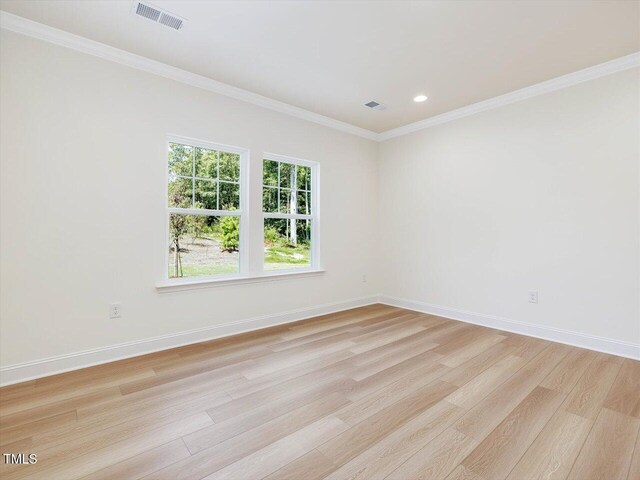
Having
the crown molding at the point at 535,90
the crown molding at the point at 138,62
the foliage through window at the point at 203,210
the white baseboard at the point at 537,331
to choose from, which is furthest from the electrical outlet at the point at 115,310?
the crown molding at the point at 535,90

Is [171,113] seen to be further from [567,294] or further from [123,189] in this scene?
[567,294]

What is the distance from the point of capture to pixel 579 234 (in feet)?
10.4

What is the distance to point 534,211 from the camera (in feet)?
11.5

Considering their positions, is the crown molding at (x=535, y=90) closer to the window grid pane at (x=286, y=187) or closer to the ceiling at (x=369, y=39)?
the ceiling at (x=369, y=39)

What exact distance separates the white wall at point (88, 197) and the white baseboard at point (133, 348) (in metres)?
0.06

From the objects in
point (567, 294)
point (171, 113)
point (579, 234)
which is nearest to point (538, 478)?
point (567, 294)

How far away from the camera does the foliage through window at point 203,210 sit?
324 cm

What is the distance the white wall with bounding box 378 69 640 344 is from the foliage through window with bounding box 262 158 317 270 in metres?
1.55

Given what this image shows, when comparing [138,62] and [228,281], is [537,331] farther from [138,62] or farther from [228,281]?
[138,62]

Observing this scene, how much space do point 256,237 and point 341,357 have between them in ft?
5.63

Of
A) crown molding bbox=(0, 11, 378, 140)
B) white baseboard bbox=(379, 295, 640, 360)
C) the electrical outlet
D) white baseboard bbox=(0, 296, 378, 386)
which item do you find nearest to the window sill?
the electrical outlet

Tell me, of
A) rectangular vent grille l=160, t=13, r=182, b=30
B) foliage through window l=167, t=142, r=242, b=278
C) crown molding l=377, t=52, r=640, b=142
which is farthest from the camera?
foliage through window l=167, t=142, r=242, b=278

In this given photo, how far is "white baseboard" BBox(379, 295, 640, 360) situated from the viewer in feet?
9.64

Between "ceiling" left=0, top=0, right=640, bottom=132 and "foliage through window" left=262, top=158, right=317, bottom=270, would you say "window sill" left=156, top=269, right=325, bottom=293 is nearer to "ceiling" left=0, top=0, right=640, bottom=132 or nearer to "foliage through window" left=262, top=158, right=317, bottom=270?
"foliage through window" left=262, top=158, right=317, bottom=270
